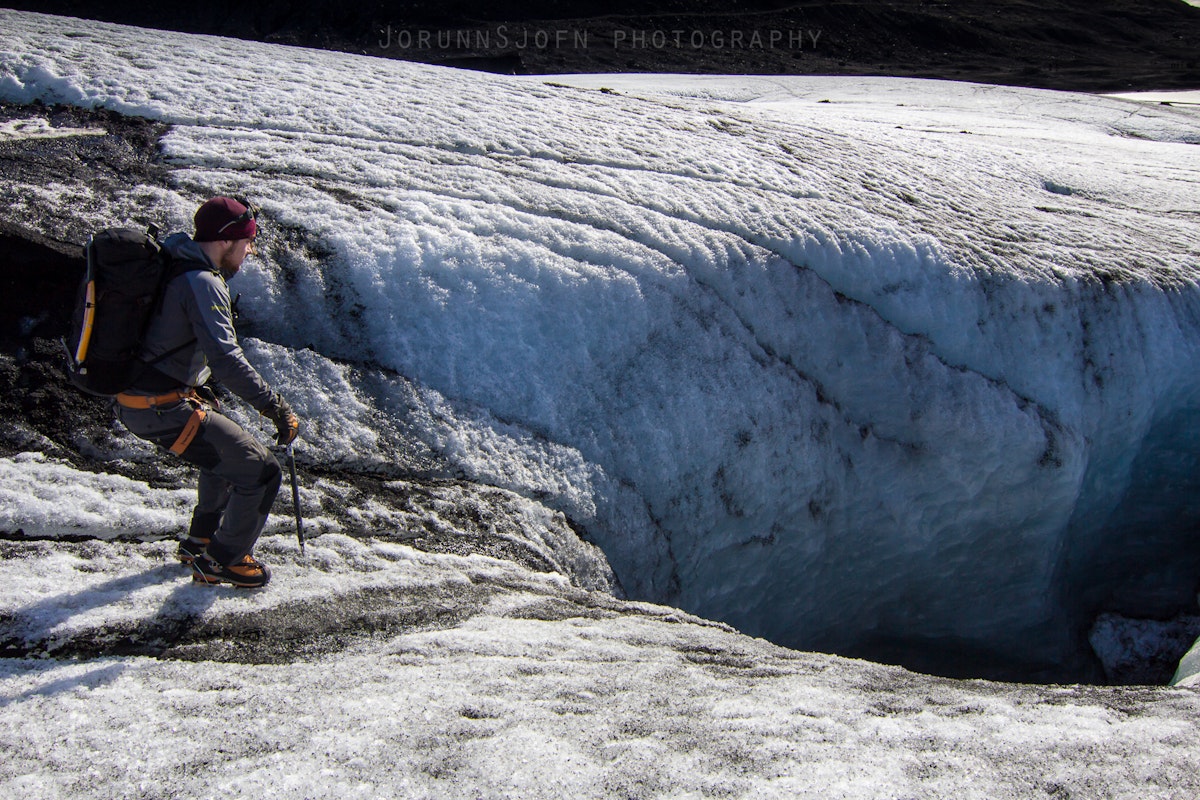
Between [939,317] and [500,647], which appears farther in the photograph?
[939,317]

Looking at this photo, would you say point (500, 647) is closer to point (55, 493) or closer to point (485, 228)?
point (55, 493)

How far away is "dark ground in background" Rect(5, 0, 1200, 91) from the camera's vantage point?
79.6ft

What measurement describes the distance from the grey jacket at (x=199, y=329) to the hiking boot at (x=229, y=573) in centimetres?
59

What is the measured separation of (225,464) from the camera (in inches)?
110

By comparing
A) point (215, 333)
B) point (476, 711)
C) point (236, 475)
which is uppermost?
point (215, 333)

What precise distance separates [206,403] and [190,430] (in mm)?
176

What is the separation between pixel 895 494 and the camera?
16.1 feet

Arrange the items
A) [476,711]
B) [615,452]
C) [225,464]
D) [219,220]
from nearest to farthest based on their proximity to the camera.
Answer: [476,711] < [219,220] < [225,464] < [615,452]

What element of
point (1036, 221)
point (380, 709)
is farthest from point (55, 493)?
point (1036, 221)

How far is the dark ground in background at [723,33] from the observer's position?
2425cm

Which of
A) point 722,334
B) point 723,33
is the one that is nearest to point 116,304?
point 722,334

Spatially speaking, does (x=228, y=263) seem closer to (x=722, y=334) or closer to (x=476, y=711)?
(x=476, y=711)

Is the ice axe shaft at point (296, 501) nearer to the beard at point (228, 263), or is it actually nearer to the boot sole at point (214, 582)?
the boot sole at point (214, 582)

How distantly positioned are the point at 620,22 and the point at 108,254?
28.1m
